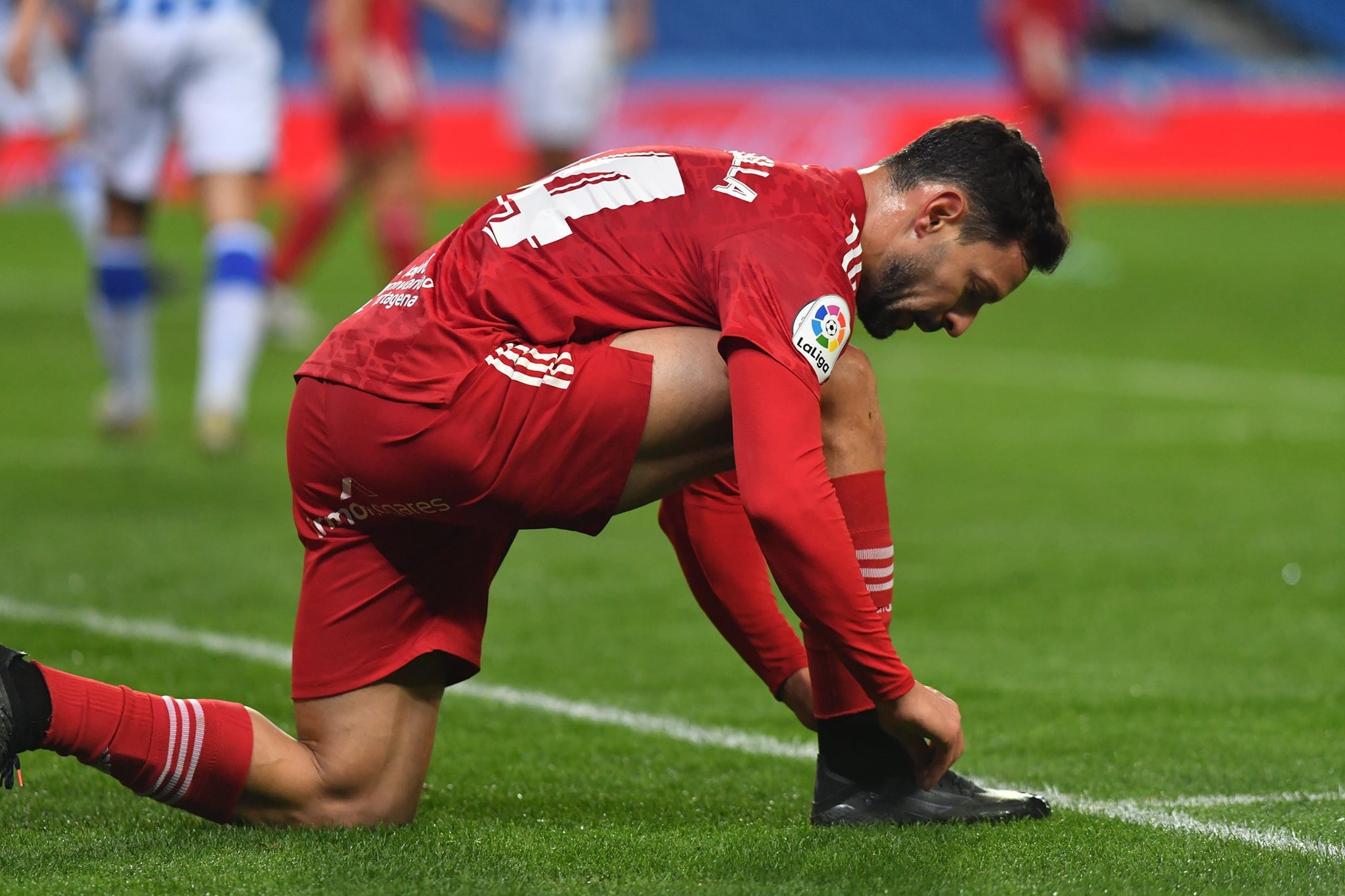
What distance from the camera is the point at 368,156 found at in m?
10.4

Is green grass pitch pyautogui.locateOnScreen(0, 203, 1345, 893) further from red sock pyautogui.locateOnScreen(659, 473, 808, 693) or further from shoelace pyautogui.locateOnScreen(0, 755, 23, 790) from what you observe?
red sock pyautogui.locateOnScreen(659, 473, 808, 693)

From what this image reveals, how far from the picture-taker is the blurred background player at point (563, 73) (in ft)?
43.7

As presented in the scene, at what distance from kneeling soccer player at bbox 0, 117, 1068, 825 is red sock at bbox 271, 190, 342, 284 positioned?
715cm

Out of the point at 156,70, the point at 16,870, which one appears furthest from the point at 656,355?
the point at 156,70

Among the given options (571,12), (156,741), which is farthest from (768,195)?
(571,12)

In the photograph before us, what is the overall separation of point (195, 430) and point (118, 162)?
4.93 ft

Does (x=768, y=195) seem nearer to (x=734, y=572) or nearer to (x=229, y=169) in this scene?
(x=734, y=572)

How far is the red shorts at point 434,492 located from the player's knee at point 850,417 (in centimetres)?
29

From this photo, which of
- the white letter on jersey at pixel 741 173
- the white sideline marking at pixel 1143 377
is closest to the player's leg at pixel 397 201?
the white sideline marking at pixel 1143 377

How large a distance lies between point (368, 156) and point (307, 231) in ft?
1.73

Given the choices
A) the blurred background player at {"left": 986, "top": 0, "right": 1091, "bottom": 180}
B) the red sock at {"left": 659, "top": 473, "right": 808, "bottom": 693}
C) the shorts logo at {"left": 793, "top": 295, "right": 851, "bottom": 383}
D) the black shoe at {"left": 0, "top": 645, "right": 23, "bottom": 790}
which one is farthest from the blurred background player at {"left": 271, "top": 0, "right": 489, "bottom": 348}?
the shorts logo at {"left": 793, "top": 295, "right": 851, "bottom": 383}

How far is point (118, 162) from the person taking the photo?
23.1ft

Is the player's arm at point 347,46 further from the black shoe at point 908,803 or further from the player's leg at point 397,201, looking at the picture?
the black shoe at point 908,803

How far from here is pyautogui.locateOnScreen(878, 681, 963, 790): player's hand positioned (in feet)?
9.68
